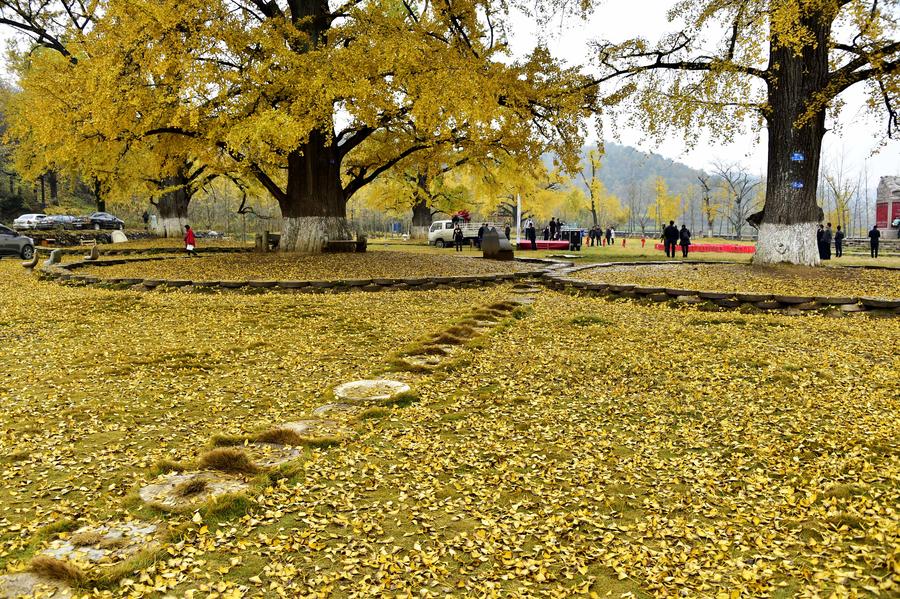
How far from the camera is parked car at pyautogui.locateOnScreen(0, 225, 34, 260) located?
23203 mm

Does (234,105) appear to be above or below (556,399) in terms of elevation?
above

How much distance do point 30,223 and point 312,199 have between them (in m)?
31.7

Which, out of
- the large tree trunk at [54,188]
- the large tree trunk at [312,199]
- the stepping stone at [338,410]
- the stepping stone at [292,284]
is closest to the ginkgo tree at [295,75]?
the large tree trunk at [312,199]

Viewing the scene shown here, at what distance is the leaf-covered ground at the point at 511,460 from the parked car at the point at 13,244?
19.3m

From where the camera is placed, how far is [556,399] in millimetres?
5559

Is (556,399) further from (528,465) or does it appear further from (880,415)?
(880,415)

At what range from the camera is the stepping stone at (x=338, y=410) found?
5.11 meters

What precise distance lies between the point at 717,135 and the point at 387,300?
11205mm

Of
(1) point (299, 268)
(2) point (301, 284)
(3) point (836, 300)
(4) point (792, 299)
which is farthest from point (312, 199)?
(3) point (836, 300)

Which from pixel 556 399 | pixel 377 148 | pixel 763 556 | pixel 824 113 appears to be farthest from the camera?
pixel 377 148

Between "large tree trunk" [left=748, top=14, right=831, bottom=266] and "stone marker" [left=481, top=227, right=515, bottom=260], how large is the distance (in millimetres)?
9617

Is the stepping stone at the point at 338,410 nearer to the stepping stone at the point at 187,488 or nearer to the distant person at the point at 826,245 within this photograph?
the stepping stone at the point at 187,488

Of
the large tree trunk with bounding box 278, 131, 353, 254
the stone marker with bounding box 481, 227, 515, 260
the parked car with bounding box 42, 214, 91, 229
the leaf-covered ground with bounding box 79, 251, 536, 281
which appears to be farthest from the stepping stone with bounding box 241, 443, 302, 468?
the parked car with bounding box 42, 214, 91, 229

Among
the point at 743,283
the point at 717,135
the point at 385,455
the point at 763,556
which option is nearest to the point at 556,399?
the point at 385,455
